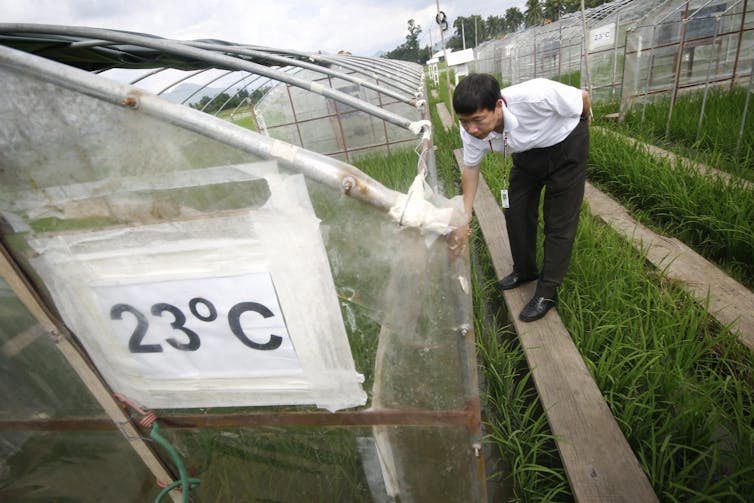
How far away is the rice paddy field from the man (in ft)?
0.97

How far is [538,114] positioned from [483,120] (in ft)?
1.03

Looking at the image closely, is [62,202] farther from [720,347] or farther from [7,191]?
[720,347]

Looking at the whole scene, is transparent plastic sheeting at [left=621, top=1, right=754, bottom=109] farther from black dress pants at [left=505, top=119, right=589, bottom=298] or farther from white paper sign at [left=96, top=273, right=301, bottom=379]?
white paper sign at [left=96, top=273, right=301, bottom=379]

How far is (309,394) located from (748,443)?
1414 mm

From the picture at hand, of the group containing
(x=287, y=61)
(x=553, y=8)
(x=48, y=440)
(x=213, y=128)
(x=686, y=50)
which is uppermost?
(x=553, y=8)

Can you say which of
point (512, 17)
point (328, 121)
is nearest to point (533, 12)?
point (512, 17)

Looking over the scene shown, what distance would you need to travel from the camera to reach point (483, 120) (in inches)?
58.4

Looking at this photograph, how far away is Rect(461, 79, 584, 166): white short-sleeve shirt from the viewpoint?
1590mm

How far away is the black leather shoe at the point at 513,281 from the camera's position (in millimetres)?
2221

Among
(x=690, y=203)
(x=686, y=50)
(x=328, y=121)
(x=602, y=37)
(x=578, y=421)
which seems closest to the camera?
(x=578, y=421)

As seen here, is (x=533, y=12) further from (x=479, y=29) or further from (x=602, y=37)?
(x=602, y=37)

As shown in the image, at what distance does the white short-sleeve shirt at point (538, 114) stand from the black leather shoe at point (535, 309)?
0.78 metres

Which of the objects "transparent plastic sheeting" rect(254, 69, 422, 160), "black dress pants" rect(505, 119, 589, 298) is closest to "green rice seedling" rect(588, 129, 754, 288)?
"black dress pants" rect(505, 119, 589, 298)

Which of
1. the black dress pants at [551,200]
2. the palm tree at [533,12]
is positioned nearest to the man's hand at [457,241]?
the black dress pants at [551,200]
